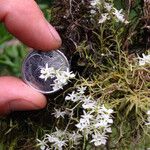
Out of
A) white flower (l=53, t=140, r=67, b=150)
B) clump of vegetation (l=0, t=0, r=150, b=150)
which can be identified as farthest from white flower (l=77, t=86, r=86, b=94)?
white flower (l=53, t=140, r=67, b=150)

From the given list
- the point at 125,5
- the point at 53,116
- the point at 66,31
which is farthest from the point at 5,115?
the point at 125,5

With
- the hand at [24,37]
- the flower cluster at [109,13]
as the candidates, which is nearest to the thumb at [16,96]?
the hand at [24,37]

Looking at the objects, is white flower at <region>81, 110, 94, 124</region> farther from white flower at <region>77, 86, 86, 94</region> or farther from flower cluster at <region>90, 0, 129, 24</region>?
flower cluster at <region>90, 0, 129, 24</region>

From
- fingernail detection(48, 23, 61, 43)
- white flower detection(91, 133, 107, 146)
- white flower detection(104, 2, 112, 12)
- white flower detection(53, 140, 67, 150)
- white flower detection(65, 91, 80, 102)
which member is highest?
white flower detection(104, 2, 112, 12)

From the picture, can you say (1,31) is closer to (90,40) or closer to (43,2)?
(43,2)

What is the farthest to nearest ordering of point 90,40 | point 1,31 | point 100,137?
point 1,31
point 90,40
point 100,137

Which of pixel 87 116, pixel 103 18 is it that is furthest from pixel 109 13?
pixel 87 116
